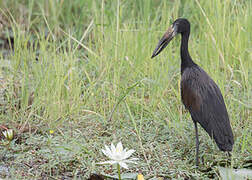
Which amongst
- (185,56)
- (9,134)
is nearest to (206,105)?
(185,56)

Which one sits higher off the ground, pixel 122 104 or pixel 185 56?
pixel 185 56

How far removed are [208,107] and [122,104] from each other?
0.97 meters

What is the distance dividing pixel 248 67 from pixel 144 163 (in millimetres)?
1698

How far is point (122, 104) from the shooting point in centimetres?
414

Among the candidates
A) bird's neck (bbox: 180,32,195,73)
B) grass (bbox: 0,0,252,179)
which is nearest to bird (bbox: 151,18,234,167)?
bird's neck (bbox: 180,32,195,73)

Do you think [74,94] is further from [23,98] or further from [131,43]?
[131,43]

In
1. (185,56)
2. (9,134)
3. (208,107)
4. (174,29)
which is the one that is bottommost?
(9,134)

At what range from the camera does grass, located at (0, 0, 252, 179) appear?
11.1 ft

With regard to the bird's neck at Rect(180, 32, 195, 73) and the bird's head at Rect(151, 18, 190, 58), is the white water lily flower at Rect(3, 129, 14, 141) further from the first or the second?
the bird's neck at Rect(180, 32, 195, 73)

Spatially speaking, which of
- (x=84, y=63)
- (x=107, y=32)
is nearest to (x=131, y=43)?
(x=107, y=32)

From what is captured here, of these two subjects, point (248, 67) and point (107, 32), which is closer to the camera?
point (248, 67)

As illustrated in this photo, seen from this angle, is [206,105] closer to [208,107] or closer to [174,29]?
[208,107]

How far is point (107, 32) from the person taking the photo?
4.83 meters

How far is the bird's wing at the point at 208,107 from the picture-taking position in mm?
3301
